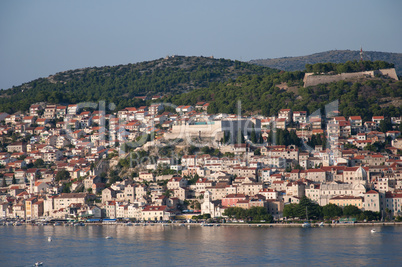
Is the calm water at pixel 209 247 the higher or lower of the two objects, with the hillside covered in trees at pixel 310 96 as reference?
lower

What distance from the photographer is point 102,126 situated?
230ft

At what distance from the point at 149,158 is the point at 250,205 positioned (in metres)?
11.7

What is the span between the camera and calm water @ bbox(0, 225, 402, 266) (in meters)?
32.5

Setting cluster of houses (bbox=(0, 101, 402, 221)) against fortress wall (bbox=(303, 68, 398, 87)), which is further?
fortress wall (bbox=(303, 68, 398, 87))

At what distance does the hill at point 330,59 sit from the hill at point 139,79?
30500 millimetres

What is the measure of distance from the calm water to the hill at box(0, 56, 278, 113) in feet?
141

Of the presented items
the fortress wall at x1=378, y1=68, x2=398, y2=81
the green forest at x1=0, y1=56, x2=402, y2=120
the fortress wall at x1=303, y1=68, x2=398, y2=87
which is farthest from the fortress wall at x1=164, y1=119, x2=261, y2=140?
the fortress wall at x1=378, y1=68, x2=398, y2=81

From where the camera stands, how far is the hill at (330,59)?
420ft

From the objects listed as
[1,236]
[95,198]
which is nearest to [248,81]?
[95,198]

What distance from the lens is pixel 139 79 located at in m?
100

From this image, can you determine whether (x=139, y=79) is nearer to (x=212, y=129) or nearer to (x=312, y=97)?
(x=312, y=97)

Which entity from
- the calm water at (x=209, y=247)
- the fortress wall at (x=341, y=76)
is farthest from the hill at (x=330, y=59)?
the calm water at (x=209, y=247)

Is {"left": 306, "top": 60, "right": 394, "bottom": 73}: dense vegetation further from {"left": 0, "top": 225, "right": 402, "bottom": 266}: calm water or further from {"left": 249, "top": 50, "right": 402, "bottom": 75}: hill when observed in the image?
{"left": 249, "top": 50, "right": 402, "bottom": 75}: hill

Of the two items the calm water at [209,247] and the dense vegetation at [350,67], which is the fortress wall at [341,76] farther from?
the calm water at [209,247]
